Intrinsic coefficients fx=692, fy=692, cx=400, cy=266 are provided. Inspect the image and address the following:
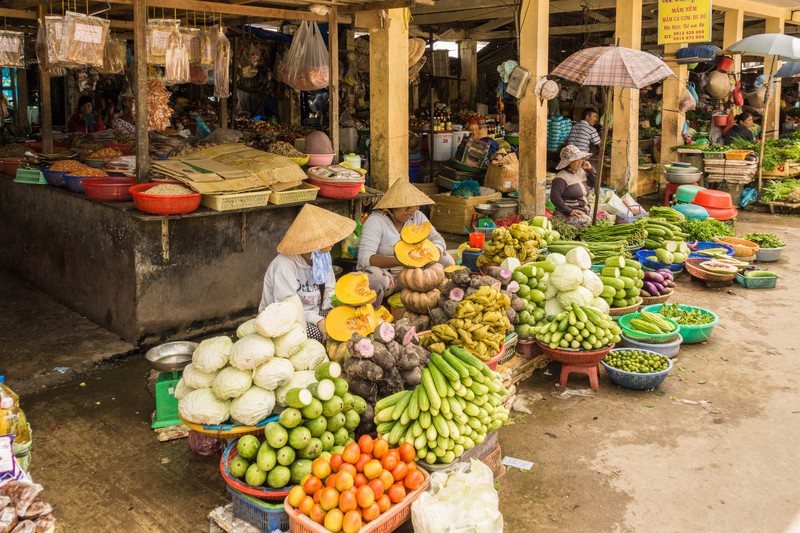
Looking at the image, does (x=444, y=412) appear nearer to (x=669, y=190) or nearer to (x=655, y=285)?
(x=655, y=285)

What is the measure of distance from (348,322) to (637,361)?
2.29m

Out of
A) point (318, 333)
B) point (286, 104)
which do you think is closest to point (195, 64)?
point (318, 333)

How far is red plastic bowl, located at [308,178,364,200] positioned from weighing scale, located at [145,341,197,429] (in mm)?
2721

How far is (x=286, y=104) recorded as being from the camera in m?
13.6

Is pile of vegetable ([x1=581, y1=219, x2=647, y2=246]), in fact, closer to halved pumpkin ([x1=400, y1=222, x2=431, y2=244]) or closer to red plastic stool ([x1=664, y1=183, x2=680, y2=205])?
halved pumpkin ([x1=400, y1=222, x2=431, y2=244])

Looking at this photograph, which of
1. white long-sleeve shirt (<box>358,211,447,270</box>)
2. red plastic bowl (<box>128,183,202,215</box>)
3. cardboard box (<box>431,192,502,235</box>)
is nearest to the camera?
red plastic bowl (<box>128,183,202,215</box>)

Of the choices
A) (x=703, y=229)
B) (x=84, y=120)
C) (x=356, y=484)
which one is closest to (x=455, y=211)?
(x=703, y=229)

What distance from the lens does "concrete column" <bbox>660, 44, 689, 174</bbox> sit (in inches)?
499

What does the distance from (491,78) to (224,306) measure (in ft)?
52.7

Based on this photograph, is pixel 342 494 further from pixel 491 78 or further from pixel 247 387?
pixel 491 78

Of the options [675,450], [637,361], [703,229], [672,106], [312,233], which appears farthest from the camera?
[672,106]

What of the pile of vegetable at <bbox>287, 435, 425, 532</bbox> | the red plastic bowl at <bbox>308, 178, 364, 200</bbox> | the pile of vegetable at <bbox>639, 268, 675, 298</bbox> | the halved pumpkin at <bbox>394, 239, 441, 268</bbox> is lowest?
the pile of vegetable at <bbox>287, 435, 425, 532</bbox>

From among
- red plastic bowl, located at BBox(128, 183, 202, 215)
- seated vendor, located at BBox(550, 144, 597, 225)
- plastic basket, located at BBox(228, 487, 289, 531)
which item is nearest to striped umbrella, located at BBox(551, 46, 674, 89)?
seated vendor, located at BBox(550, 144, 597, 225)

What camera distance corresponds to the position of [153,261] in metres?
5.68
